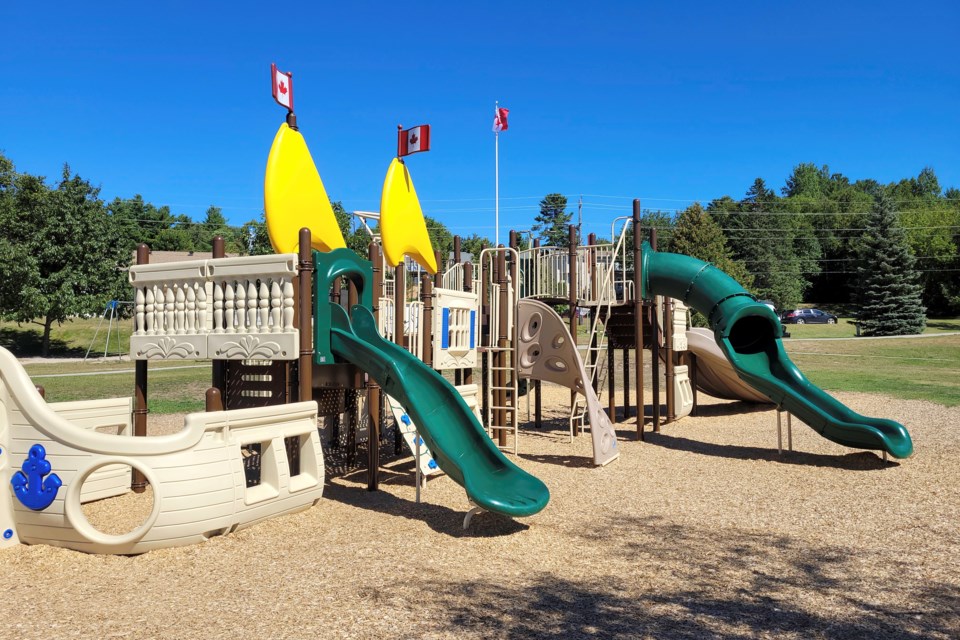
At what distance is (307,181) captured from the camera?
920cm

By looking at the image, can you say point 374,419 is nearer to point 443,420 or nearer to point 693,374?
point 443,420

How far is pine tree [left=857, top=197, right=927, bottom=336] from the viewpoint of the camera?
43531mm

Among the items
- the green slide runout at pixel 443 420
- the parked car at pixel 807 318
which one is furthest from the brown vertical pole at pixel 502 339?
the parked car at pixel 807 318

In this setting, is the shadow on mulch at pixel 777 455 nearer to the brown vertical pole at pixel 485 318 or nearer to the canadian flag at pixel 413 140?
the brown vertical pole at pixel 485 318

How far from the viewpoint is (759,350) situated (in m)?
11.6

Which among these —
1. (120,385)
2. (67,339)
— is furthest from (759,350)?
(67,339)

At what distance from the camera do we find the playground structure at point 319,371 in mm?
5910

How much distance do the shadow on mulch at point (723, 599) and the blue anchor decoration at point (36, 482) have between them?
3.14 meters

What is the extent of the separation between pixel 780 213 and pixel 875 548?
255ft

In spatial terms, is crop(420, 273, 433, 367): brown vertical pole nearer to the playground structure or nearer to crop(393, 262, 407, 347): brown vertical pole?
the playground structure

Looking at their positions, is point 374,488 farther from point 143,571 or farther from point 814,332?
point 814,332

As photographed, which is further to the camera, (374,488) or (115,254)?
(115,254)

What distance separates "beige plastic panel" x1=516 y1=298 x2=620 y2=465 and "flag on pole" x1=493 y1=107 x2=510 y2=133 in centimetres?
1167

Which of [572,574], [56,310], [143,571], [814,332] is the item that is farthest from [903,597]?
[814,332]
